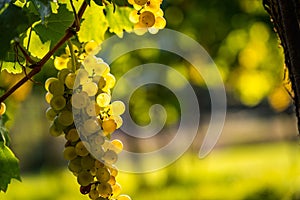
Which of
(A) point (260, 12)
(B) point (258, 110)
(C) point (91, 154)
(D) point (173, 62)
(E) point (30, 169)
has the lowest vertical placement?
(C) point (91, 154)

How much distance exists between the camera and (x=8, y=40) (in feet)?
2.15

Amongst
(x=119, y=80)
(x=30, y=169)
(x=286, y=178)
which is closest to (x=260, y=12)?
(x=119, y=80)

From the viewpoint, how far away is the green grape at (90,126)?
83cm

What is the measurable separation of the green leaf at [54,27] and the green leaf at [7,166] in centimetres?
16

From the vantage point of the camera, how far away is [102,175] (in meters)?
0.83

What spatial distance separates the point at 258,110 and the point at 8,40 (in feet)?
39.5

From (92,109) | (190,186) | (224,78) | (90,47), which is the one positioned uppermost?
(224,78)

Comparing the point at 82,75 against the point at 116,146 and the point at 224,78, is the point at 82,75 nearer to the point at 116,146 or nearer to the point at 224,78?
the point at 116,146

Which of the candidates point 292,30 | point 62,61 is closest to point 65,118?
point 62,61

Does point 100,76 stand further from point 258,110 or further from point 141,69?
point 258,110

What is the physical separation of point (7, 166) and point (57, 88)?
0.15m

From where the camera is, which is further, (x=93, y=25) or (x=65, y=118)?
(x=93, y=25)

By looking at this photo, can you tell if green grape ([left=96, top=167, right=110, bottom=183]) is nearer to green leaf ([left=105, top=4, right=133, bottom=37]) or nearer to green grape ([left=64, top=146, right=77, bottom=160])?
green grape ([left=64, top=146, right=77, bottom=160])

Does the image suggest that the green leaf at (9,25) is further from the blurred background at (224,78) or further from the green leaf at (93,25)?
the blurred background at (224,78)
